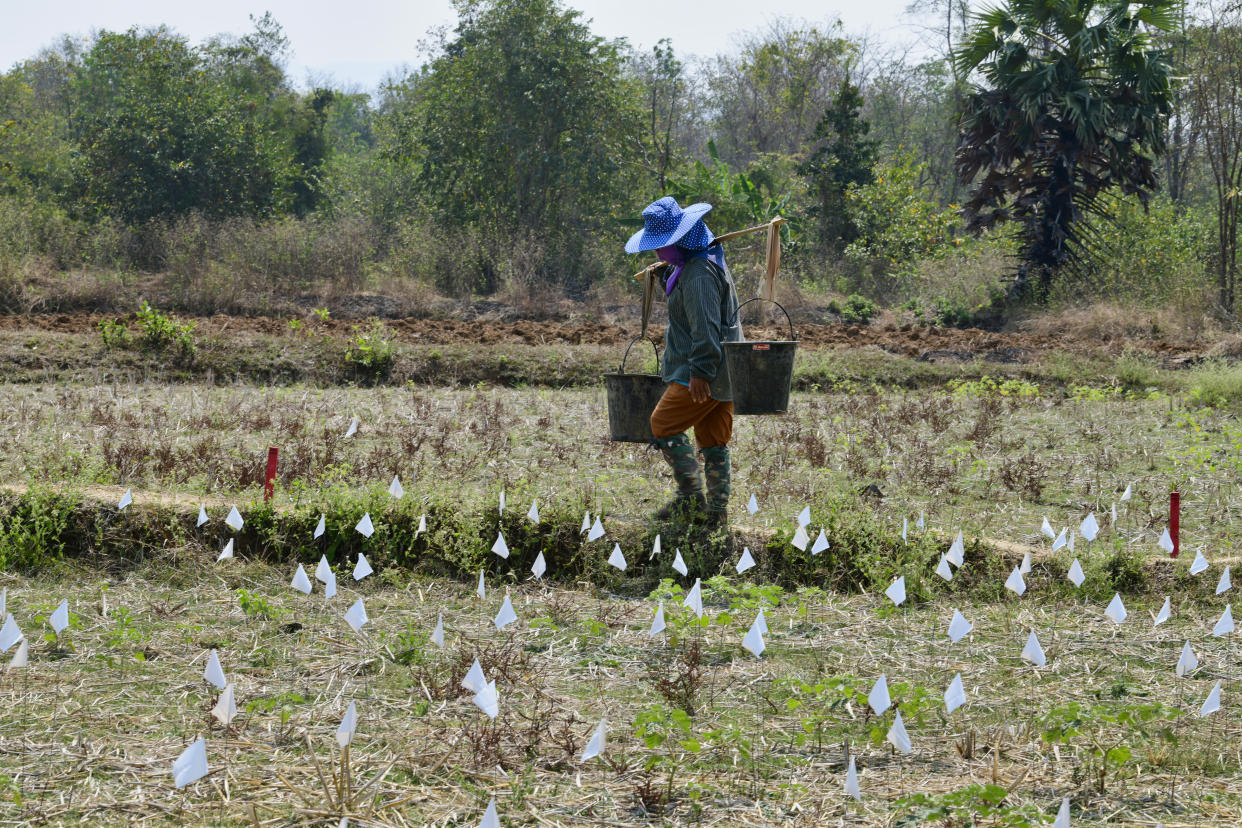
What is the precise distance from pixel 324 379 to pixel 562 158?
10.5m

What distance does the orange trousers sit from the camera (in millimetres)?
5160

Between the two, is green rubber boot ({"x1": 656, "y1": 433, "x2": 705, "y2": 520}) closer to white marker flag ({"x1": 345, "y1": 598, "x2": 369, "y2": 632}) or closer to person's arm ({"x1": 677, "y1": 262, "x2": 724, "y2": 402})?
person's arm ({"x1": 677, "y1": 262, "x2": 724, "y2": 402})

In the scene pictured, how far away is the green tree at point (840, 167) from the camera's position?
22.4m

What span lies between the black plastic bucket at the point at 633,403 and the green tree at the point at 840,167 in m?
17.6

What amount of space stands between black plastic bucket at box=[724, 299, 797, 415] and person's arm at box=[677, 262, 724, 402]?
353 mm

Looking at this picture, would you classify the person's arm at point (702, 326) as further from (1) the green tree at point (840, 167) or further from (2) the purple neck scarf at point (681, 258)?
(1) the green tree at point (840, 167)

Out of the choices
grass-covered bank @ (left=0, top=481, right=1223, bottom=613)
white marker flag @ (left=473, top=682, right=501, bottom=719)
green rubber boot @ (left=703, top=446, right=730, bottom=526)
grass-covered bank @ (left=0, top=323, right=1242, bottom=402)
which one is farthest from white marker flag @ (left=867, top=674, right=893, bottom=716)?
grass-covered bank @ (left=0, top=323, right=1242, bottom=402)

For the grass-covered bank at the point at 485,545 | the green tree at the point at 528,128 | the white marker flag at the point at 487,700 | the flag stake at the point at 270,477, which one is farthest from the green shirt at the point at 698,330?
the green tree at the point at 528,128

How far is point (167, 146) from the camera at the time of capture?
2056 centimetres

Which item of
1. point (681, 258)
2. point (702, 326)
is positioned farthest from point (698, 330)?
point (681, 258)

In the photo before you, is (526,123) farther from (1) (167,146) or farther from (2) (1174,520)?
(2) (1174,520)

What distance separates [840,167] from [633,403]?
18245 mm

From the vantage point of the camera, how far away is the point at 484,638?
404 centimetres

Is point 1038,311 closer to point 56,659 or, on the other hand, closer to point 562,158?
point 562,158
